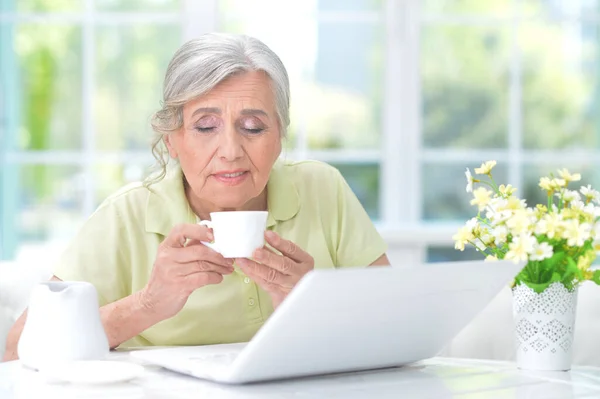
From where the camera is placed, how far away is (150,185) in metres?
1.99

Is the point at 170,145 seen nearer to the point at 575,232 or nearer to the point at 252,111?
the point at 252,111

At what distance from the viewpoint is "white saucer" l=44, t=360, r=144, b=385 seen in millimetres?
1212

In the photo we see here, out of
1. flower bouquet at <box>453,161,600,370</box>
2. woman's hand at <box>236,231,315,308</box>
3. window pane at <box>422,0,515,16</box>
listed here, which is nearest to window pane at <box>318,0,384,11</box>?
window pane at <box>422,0,515,16</box>

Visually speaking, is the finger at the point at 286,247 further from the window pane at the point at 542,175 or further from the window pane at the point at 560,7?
the window pane at the point at 560,7

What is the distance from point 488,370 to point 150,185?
2.93ft

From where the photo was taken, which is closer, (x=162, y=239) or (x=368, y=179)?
(x=162, y=239)

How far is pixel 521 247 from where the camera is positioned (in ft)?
4.30

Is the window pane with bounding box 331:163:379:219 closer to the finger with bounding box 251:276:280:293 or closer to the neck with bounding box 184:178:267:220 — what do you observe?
the neck with bounding box 184:178:267:220

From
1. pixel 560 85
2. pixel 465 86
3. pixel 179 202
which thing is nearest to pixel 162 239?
pixel 179 202

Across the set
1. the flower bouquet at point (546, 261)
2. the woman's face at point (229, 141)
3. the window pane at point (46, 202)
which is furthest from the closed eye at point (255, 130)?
the window pane at point (46, 202)

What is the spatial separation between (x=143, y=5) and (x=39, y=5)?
17.2 inches

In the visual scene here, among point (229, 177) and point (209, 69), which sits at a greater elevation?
point (209, 69)

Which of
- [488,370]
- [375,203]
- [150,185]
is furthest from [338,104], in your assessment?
[488,370]

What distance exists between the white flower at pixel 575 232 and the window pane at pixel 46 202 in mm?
2801
